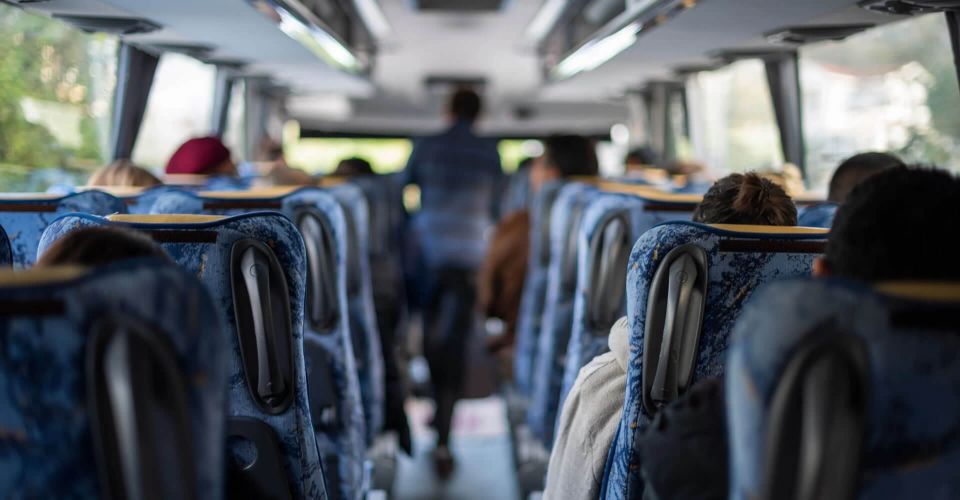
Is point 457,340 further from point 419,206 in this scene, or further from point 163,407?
point 163,407

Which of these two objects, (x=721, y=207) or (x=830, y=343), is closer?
(x=830, y=343)

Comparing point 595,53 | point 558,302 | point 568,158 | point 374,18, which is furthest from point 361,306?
point 374,18

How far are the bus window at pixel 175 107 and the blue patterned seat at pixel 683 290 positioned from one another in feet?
18.0

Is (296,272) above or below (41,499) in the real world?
above

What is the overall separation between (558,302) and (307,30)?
2.94 meters

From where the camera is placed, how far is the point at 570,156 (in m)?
5.70

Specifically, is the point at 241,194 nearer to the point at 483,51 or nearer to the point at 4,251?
the point at 4,251

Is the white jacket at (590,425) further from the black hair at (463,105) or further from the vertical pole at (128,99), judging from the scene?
the vertical pole at (128,99)

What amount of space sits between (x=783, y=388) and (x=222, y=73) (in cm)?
899

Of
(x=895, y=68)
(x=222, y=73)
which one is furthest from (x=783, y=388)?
(x=222, y=73)

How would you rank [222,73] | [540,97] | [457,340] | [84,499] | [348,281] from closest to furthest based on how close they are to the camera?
[84,499] → [348,281] → [457,340] → [222,73] → [540,97]

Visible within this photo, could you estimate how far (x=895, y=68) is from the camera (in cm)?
570

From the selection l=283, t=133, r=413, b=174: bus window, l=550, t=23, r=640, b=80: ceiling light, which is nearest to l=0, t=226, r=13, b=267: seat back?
l=550, t=23, r=640, b=80: ceiling light

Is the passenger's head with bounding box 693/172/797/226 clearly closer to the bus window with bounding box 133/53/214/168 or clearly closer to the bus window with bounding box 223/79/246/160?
the bus window with bounding box 133/53/214/168
